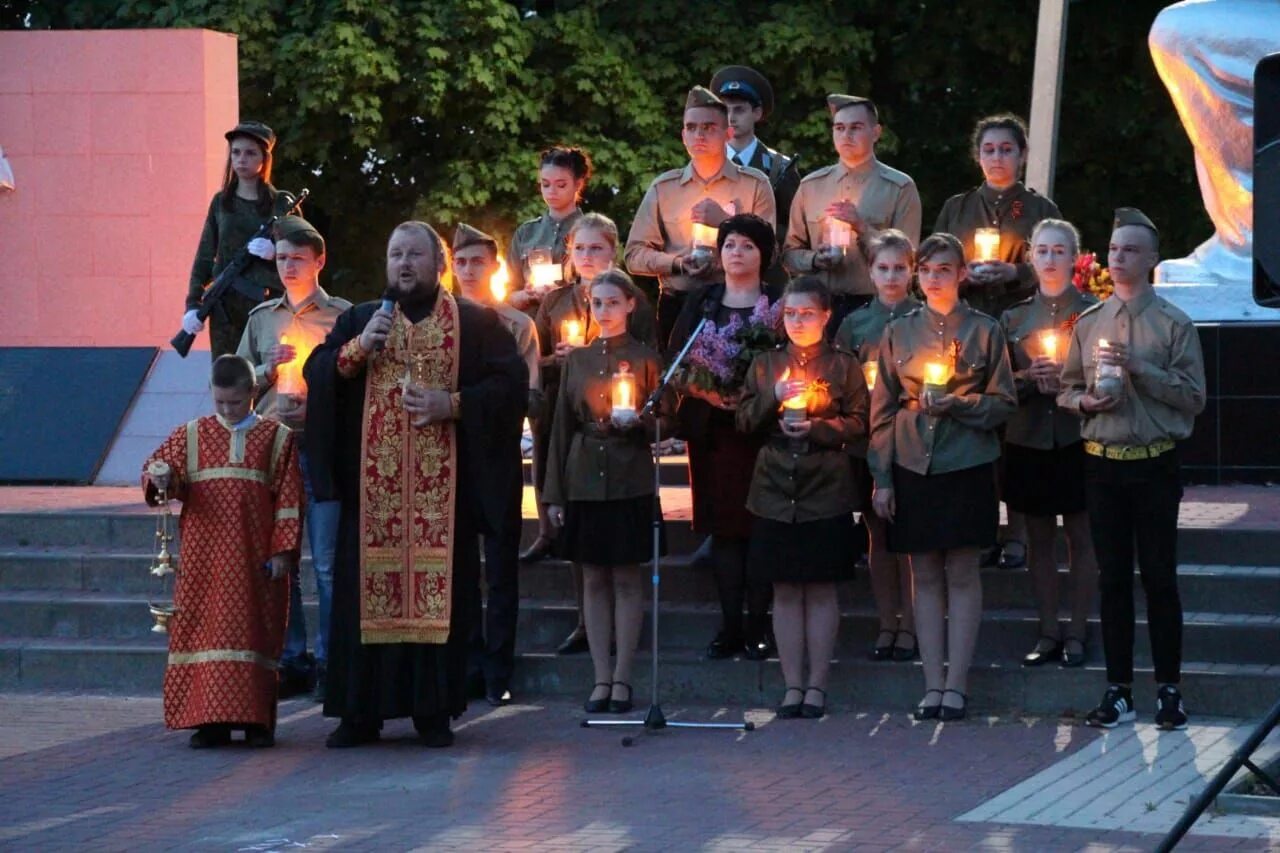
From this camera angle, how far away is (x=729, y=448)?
11109mm

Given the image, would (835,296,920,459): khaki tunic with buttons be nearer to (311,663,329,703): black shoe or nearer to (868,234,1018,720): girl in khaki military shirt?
Result: (868,234,1018,720): girl in khaki military shirt

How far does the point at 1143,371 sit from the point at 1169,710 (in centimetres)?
137

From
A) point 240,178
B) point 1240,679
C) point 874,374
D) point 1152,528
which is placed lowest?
point 1240,679

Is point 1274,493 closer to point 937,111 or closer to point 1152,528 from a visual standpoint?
point 1152,528

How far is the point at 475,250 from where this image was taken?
446 inches

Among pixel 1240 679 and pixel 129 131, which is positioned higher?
pixel 129 131

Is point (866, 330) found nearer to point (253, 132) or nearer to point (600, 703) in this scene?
point (600, 703)

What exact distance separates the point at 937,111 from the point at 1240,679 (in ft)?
51.4

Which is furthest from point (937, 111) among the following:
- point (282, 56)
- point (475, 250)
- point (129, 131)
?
point (475, 250)

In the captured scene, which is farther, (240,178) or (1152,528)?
(240,178)

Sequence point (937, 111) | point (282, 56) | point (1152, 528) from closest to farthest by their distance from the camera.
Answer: point (1152, 528) → point (282, 56) → point (937, 111)

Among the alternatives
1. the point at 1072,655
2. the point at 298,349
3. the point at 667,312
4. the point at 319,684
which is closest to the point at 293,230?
the point at 298,349

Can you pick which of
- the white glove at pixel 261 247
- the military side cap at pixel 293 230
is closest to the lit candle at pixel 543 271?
the military side cap at pixel 293 230

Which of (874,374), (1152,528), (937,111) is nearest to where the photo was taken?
(1152,528)
